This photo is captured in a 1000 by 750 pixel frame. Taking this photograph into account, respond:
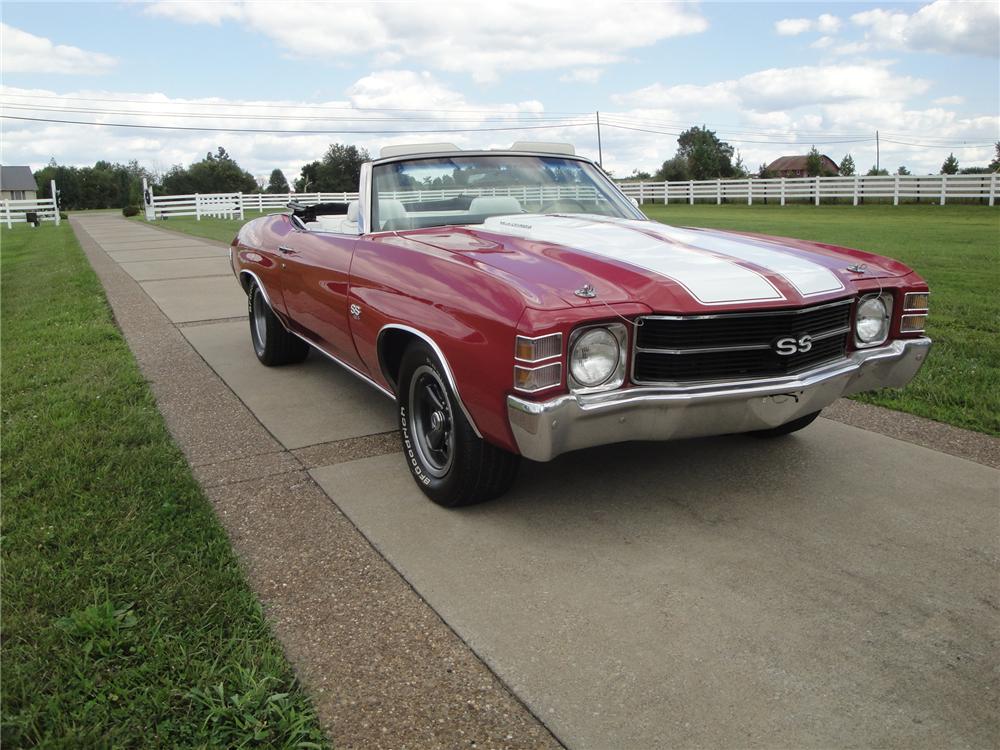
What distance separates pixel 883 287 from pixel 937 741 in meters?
2.02

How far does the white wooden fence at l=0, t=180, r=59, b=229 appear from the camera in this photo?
33344 millimetres

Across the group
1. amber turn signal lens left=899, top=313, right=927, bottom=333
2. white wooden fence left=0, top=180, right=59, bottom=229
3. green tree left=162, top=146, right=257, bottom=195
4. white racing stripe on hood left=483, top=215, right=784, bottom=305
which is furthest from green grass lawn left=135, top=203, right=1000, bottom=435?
green tree left=162, top=146, right=257, bottom=195

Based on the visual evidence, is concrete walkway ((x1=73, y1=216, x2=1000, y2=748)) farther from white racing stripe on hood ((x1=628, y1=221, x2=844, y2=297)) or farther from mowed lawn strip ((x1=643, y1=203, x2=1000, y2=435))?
white racing stripe on hood ((x1=628, y1=221, x2=844, y2=297))

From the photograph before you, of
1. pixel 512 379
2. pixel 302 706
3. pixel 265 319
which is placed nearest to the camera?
pixel 302 706

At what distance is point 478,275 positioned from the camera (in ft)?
10.2

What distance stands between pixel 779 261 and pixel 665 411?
3.08ft

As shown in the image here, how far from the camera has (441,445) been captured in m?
3.59

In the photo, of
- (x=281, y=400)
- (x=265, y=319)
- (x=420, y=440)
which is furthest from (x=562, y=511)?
(x=265, y=319)

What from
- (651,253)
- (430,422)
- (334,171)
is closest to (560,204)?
(651,253)

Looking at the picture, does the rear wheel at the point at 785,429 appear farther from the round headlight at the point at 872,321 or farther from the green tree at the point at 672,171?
the green tree at the point at 672,171

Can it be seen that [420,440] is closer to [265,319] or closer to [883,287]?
[883,287]

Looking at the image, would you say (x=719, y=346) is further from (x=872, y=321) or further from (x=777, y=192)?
(x=777, y=192)

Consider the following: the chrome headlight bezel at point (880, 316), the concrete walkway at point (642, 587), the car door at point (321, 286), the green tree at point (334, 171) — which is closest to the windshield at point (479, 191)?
the car door at point (321, 286)

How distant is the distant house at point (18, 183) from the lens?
3597 inches
